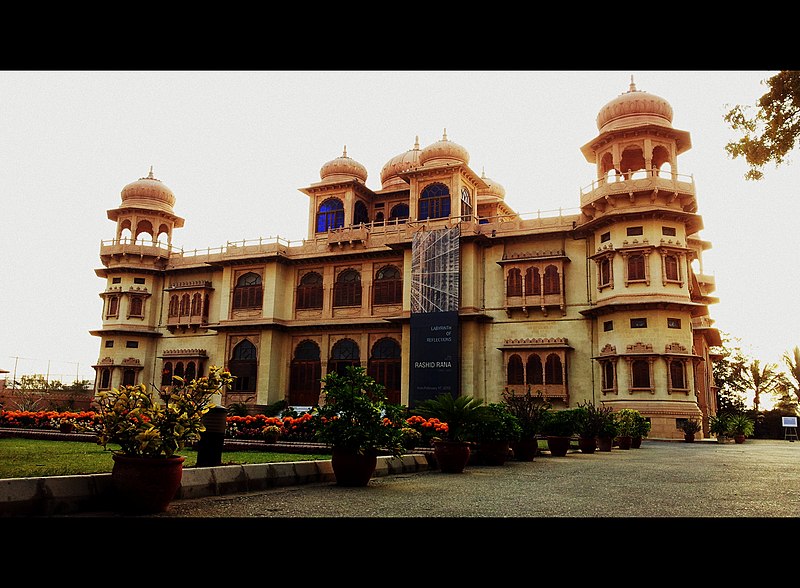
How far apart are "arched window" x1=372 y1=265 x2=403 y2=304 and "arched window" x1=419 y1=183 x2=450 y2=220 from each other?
335 cm

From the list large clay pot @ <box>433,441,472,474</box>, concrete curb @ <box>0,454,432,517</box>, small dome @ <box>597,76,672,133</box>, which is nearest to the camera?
concrete curb @ <box>0,454,432,517</box>

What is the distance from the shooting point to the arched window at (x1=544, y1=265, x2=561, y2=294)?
2767cm

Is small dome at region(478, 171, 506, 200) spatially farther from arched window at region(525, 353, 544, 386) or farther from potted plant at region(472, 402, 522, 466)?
potted plant at region(472, 402, 522, 466)

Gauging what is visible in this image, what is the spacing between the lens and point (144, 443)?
5512 millimetres

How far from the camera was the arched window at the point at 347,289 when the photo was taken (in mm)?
31875

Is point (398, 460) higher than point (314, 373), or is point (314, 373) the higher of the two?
point (314, 373)

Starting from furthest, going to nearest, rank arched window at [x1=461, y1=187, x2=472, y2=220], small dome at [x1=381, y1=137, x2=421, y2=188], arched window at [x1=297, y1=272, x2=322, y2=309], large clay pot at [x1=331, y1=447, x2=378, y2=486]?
small dome at [x1=381, y1=137, x2=421, y2=188] < arched window at [x1=297, y1=272, x2=322, y2=309] < arched window at [x1=461, y1=187, x2=472, y2=220] < large clay pot at [x1=331, y1=447, x2=378, y2=486]

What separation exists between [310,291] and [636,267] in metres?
15.6

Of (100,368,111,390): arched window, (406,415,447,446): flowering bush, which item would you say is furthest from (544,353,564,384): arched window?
(100,368,111,390): arched window

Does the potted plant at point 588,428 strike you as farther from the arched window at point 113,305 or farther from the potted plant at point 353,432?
the arched window at point 113,305

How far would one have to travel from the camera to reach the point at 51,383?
4009 cm
